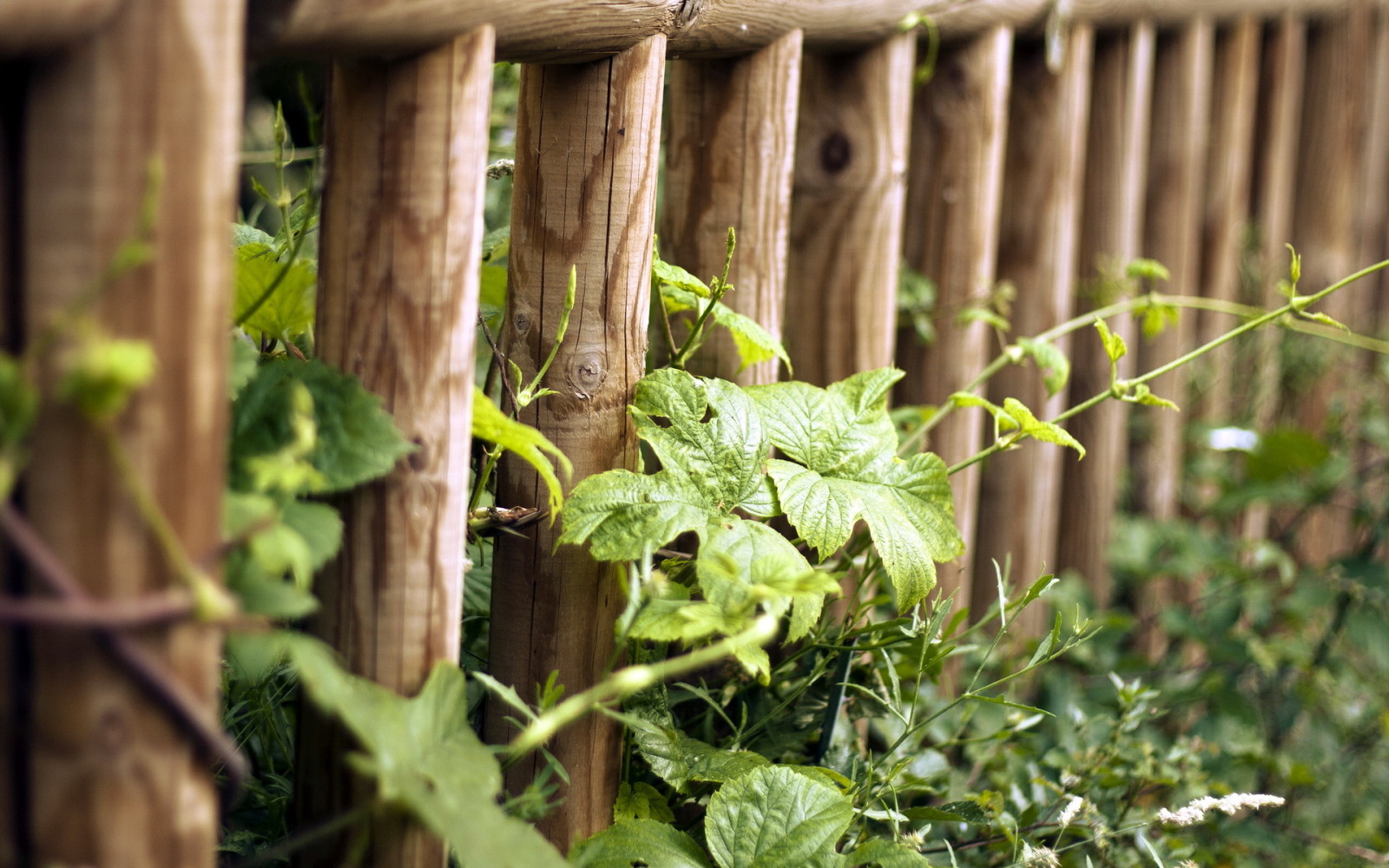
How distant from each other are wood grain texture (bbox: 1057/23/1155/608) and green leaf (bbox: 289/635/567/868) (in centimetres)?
189

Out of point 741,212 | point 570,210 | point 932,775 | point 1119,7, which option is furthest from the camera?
point 1119,7

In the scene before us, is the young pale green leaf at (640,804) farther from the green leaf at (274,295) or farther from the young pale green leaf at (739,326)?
the green leaf at (274,295)

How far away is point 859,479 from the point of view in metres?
1.44

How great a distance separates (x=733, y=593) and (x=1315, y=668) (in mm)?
1941

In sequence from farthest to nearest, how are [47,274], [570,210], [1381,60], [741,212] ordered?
[1381,60], [741,212], [570,210], [47,274]

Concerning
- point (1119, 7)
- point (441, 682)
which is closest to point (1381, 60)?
point (1119, 7)

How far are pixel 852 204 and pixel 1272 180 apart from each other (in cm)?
187

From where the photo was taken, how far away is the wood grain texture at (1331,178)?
3.20 m

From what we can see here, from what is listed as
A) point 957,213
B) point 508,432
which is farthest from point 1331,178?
point 508,432

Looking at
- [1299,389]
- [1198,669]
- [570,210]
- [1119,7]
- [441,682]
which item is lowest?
[1198,669]

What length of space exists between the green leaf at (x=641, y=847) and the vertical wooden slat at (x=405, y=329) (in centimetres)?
22

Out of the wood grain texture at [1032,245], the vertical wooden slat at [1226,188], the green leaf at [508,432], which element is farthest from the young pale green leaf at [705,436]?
the vertical wooden slat at [1226,188]

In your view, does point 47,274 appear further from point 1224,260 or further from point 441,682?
point 1224,260

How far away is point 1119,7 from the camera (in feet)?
8.11
